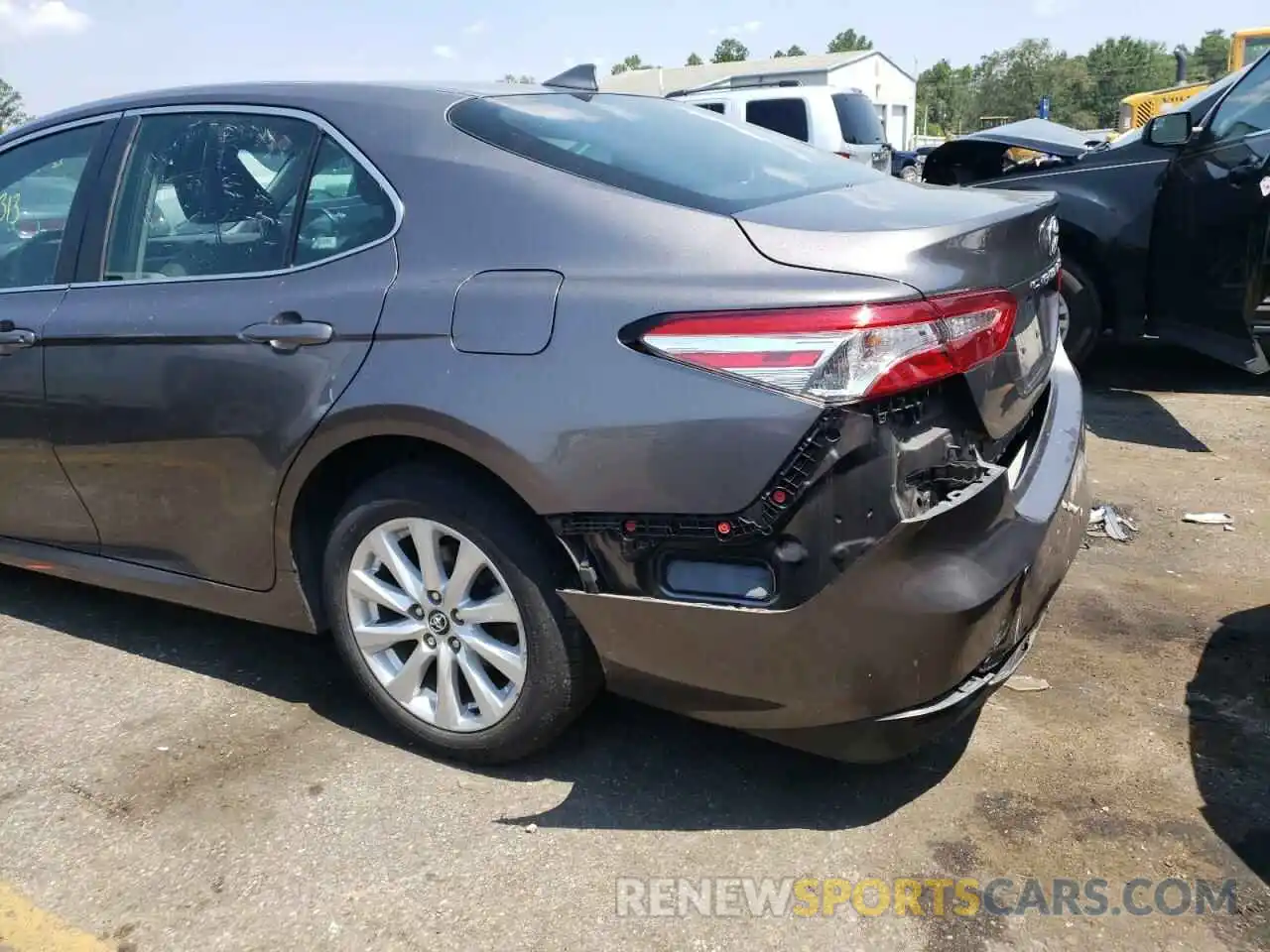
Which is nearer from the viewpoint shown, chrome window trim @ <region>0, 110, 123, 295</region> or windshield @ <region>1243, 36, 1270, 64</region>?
chrome window trim @ <region>0, 110, 123, 295</region>

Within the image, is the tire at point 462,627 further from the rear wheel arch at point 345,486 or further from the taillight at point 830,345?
the taillight at point 830,345

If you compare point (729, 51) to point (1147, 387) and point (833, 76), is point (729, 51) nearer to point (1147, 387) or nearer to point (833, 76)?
point (833, 76)

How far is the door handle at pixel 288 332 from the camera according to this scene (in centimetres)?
264

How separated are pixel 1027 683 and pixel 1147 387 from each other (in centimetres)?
390

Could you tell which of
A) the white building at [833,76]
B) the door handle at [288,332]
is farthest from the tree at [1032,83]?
the door handle at [288,332]

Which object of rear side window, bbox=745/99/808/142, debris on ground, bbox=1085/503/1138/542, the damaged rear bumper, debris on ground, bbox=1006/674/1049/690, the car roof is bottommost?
debris on ground, bbox=1085/503/1138/542

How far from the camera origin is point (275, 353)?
2713 mm

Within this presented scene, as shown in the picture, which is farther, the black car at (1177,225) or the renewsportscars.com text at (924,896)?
the black car at (1177,225)

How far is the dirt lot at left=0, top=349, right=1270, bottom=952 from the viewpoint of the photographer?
2.26 metres

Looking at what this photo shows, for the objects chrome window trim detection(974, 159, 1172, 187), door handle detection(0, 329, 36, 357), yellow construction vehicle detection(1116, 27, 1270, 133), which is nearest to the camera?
door handle detection(0, 329, 36, 357)

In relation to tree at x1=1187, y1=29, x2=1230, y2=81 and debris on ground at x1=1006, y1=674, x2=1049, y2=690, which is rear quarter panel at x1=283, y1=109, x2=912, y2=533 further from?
tree at x1=1187, y1=29, x2=1230, y2=81

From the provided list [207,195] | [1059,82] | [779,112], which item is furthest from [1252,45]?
[1059,82]

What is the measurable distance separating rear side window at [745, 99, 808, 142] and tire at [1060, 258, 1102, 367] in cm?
860

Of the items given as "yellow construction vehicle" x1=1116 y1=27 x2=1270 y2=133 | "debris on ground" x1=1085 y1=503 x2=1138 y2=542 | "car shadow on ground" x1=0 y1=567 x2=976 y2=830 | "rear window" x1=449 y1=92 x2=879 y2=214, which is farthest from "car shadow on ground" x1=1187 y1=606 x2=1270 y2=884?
"yellow construction vehicle" x1=1116 y1=27 x2=1270 y2=133
